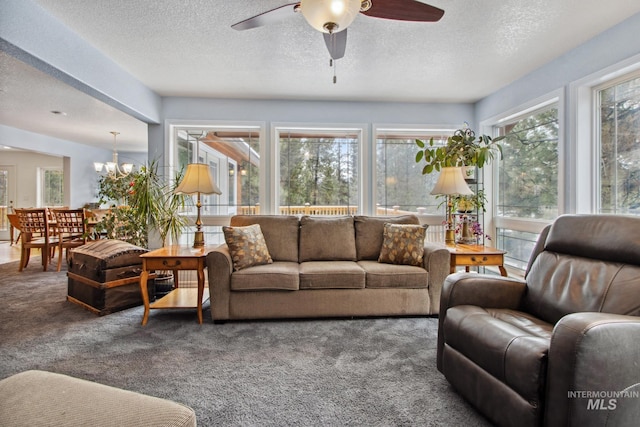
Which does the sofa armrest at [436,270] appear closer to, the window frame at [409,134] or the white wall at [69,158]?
the window frame at [409,134]

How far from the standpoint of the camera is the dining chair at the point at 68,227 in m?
5.07

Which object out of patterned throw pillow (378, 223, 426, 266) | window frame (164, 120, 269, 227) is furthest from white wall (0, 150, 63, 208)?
patterned throw pillow (378, 223, 426, 266)

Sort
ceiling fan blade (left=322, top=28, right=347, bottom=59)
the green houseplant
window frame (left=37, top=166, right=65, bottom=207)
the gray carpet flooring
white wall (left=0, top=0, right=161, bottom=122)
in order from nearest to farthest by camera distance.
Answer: the gray carpet flooring < ceiling fan blade (left=322, top=28, right=347, bottom=59) < white wall (left=0, top=0, right=161, bottom=122) < the green houseplant < window frame (left=37, top=166, right=65, bottom=207)

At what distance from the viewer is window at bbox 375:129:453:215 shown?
14.7ft

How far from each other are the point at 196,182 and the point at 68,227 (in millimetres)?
3445

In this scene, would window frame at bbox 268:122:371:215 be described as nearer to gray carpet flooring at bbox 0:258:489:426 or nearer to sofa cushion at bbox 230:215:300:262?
sofa cushion at bbox 230:215:300:262

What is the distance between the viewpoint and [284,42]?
276 centimetres

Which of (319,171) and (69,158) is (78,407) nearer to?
(319,171)

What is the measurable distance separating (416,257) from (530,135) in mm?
2028

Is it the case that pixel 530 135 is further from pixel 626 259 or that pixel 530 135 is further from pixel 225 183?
pixel 225 183

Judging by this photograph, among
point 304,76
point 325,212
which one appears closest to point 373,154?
point 325,212

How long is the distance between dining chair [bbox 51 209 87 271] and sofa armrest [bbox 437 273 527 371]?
17.6 feet

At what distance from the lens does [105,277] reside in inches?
121

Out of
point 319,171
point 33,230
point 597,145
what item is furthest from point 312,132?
point 33,230
